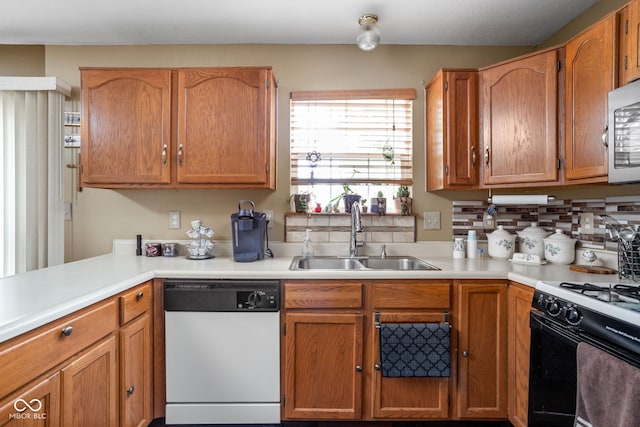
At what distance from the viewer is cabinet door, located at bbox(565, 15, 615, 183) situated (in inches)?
59.4

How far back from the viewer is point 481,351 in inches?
69.1

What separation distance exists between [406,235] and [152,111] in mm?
1855

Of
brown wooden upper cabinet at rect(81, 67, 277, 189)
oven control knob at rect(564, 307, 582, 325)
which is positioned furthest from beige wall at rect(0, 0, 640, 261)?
oven control knob at rect(564, 307, 582, 325)

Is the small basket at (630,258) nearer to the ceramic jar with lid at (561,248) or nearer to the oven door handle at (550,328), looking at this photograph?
the ceramic jar with lid at (561,248)

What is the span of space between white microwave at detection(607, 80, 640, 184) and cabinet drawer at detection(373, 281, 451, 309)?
895 millimetres

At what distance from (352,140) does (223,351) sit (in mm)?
1641

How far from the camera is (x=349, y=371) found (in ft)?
5.73

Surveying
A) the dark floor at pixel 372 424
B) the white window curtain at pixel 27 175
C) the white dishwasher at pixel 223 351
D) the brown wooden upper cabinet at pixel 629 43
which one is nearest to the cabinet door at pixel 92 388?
the white dishwasher at pixel 223 351

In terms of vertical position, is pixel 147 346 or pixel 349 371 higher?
pixel 147 346

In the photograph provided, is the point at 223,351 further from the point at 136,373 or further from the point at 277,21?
the point at 277,21

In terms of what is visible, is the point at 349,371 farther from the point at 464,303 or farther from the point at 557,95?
the point at 557,95

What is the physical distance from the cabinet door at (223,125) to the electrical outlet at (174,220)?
0.45m

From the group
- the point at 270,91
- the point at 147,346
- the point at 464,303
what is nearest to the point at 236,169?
the point at 270,91

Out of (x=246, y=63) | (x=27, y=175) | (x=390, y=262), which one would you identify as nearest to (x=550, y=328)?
(x=390, y=262)
